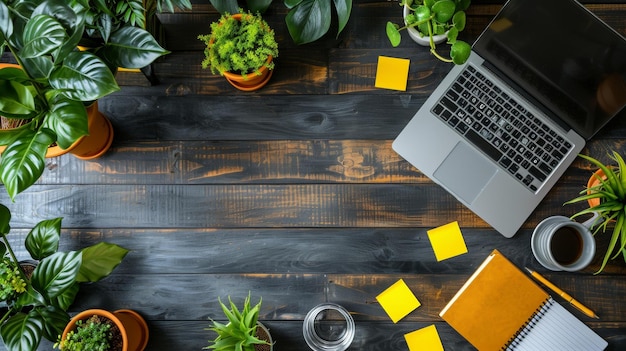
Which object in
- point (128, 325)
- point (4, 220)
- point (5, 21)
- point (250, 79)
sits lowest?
point (128, 325)

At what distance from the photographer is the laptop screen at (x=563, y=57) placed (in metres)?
1.01

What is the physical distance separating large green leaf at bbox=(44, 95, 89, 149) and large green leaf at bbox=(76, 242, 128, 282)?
245 mm

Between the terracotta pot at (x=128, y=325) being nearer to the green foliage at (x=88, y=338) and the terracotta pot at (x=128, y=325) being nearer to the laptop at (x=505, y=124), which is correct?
the green foliage at (x=88, y=338)

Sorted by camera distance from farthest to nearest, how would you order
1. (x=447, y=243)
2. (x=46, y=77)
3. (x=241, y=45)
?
(x=447, y=243) < (x=241, y=45) < (x=46, y=77)

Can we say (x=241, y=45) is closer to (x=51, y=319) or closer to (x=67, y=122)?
(x=67, y=122)

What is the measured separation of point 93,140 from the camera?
1114mm

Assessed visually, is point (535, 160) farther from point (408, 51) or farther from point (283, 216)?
point (283, 216)

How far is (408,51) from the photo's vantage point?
47.4 inches

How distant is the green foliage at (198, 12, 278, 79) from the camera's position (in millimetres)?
1039

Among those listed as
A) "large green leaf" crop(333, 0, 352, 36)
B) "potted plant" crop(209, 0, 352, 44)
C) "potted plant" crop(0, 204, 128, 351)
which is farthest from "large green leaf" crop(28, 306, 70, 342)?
"large green leaf" crop(333, 0, 352, 36)

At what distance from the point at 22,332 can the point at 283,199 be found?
0.57 meters

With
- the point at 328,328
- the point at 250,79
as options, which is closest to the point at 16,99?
the point at 250,79

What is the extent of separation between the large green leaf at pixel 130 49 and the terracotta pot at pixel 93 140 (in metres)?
0.13

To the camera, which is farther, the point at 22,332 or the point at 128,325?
the point at 128,325
